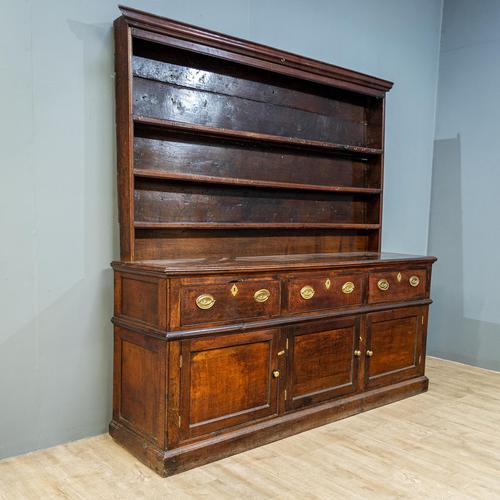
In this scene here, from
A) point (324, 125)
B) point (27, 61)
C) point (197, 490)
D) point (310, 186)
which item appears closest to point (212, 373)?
point (197, 490)

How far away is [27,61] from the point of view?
2195 millimetres

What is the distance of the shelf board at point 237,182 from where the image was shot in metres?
2.42

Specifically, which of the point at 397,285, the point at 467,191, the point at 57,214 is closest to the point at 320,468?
the point at 397,285

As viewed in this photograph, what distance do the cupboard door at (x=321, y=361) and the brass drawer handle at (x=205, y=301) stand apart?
0.49 meters

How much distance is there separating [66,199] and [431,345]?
305 cm

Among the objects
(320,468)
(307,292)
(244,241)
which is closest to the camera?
(320,468)

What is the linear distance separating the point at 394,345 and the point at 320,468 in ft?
3.53

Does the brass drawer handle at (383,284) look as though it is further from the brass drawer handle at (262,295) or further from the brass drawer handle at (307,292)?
the brass drawer handle at (262,295)

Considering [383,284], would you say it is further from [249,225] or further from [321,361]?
[249,225]

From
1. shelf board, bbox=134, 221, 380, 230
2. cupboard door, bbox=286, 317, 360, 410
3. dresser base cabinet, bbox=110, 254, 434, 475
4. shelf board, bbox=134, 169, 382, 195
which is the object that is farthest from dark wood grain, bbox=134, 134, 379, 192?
cupboard door, bbox=286, 317, 360, 410

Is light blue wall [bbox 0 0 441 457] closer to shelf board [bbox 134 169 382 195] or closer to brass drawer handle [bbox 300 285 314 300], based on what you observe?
shelf board [bbox 134 169 382 195]

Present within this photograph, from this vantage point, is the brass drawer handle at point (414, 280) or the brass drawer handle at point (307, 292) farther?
the brass drawer handle at point (414, 280)

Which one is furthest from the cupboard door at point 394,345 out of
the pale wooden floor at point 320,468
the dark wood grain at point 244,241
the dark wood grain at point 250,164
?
the dark wood grain at point 250,164

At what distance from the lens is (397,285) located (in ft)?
Answer: 9.89
